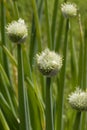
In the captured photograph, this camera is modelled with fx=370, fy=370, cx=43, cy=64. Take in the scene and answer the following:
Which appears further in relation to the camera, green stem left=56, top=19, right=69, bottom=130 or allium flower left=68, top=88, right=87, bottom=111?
green stem left=56, top=19, right=69, bottom=130

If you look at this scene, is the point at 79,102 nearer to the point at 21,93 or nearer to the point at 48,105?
the point at 48,105

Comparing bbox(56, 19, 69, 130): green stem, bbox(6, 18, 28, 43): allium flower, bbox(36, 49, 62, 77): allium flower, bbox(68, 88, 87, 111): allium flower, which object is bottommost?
bbox(56, 19, 69, 130): green stem

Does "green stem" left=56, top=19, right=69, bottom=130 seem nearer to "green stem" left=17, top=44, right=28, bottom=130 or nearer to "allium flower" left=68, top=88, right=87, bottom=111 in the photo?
"green stem" left=17, top=44, right=28, bottom=130

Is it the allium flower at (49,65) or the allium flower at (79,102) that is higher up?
the allium flower at (49,65)

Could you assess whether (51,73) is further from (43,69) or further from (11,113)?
(11,113)

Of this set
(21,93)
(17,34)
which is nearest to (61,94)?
(21,93)

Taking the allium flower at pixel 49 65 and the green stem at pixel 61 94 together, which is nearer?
the allium flower at pixel 49 65

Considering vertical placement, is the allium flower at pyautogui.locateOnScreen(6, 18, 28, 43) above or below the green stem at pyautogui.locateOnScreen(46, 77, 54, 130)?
above

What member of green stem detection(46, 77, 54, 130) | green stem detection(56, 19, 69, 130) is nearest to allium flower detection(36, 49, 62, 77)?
green stem detection(46, 77, 54, 130)

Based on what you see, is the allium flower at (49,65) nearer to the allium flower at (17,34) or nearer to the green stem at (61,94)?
the allium flower at (17,34)

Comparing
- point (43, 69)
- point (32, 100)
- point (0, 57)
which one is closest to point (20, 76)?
point (43, 69)

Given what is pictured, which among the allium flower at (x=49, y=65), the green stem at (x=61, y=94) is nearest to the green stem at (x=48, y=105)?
the allium flower at (x=49, y=65)
